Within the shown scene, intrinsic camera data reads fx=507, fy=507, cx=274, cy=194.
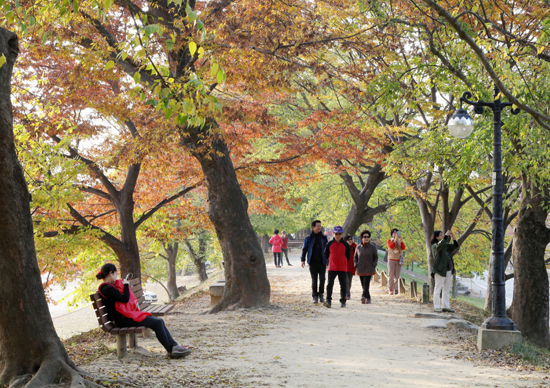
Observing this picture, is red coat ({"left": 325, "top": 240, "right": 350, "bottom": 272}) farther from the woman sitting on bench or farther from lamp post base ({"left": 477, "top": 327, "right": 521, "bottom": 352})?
the woman sitting on bench

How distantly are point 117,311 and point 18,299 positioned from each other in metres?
1.79

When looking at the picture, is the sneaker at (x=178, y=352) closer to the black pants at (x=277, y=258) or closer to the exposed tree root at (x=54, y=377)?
the exposed tree root at (x=54, y=377)

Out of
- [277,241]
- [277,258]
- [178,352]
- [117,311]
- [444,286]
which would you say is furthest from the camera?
[277,258]

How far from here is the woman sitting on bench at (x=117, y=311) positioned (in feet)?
21.2

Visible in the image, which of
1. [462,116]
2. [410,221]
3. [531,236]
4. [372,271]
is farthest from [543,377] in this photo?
[410,221]

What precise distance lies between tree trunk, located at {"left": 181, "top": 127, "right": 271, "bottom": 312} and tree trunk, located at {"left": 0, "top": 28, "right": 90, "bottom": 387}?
22.2 feet

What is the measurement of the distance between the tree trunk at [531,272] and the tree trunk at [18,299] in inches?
A: 401

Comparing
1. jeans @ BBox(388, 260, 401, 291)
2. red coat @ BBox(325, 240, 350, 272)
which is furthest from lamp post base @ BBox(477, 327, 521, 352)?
jeans @ BBox(388, 260, 401, 291)

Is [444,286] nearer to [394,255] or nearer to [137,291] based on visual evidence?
[394,255]

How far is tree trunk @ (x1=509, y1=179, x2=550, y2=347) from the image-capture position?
11.6 m


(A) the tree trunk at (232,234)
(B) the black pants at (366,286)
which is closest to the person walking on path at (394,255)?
(B) the black pants at (366,286)

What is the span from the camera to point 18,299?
4.90 meters

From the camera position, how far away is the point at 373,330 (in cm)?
967

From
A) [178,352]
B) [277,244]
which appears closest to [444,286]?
[178,352]
